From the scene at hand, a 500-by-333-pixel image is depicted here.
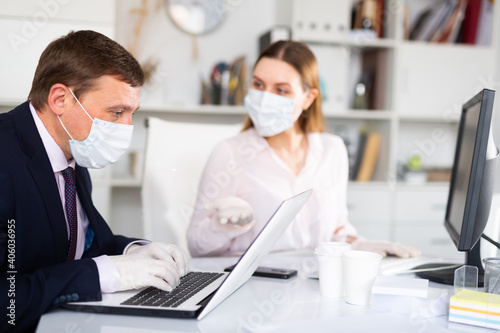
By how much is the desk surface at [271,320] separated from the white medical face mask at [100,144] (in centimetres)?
37

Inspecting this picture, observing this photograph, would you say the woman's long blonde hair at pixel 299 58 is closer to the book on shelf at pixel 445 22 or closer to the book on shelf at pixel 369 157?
the book on shelf at pixel 369 157

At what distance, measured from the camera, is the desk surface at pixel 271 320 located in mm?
821

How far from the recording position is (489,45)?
323 centimetres

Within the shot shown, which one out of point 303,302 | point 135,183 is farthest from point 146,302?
point 135,183

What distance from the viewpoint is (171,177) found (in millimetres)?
1846

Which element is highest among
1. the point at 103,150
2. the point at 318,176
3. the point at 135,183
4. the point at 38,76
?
the point at 38,76

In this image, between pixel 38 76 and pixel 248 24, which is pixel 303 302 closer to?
pixel 38 76

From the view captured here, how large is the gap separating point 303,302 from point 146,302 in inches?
11.5

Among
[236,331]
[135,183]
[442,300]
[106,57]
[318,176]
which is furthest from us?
[135,183]

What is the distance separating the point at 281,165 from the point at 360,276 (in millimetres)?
866

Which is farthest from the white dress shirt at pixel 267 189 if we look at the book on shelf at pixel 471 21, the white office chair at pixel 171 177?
the book on shelf at pixel 471 21

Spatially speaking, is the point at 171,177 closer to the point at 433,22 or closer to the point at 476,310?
the point at 476,310

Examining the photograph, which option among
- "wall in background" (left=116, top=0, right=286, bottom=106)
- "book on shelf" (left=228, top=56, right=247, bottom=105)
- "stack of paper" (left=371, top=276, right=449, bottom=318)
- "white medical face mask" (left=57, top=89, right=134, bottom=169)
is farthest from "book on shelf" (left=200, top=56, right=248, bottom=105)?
"stack of paper" (left=371, top=276, right=449, bottom=318)

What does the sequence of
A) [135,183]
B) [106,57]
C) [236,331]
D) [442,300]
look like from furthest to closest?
[135,183]
[106,57]
[442,300]
[236,331]
